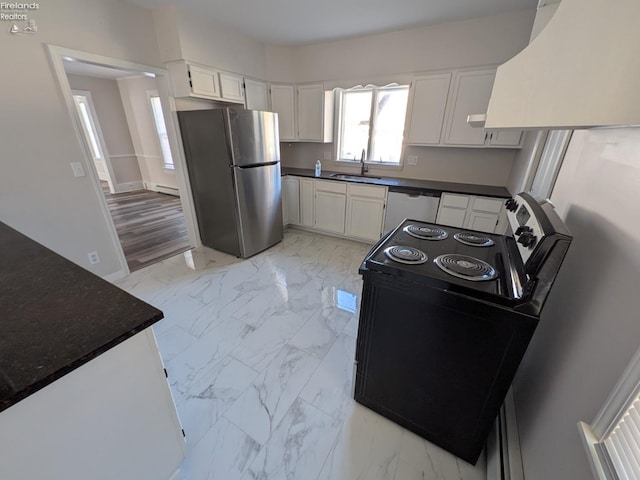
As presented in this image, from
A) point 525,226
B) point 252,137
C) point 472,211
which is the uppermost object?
point 252,137

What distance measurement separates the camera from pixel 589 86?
2.11ft

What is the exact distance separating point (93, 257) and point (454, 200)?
3806 mm

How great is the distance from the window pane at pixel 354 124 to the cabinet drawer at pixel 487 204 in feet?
5.69

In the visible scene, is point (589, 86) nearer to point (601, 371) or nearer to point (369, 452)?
point (601, 371)

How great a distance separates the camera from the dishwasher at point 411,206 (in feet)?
9.80

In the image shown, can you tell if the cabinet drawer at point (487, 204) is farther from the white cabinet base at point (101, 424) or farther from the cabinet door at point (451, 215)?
the white cabinet base at point (101, 424)

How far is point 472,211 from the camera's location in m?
2.80

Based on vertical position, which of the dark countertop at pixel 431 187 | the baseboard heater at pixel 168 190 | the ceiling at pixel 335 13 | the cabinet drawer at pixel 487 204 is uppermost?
the ceiling at pixel 335 13

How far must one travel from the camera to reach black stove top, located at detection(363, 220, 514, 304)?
39.5 inches

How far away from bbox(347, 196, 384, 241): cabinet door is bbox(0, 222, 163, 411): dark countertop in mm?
2827

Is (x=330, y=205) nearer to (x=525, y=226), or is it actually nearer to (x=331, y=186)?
(x=331, y=186)

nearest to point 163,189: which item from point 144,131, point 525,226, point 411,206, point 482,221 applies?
point 144,131

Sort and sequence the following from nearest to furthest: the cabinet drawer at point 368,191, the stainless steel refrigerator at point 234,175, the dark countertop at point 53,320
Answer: the dark countertop at point 53,320 < the stainless steel refrigerator at point 234,175 < the cabinet drawer at point 368,191

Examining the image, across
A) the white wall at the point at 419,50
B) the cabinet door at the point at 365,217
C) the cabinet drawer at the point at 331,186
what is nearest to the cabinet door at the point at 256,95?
the white wall at the point at 419,50
